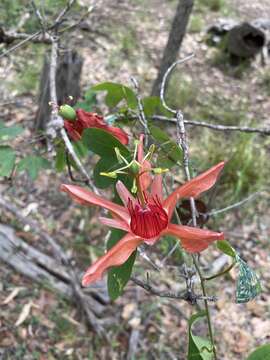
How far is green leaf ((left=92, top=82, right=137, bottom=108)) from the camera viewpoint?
1.23 metres

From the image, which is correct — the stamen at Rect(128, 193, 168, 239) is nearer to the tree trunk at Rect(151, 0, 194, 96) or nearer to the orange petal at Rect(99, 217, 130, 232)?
the orange petal at Rect(99, 217, 130, 232)

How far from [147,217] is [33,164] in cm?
83

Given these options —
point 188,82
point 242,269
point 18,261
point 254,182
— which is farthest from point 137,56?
point 242,269

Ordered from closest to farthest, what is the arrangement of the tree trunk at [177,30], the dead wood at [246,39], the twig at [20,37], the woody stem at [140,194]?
1. the woody stem at [140,194]
2. the twig at [20,37]
3. the tree trunk at [177,30]
4. the dead wood at [246,39]

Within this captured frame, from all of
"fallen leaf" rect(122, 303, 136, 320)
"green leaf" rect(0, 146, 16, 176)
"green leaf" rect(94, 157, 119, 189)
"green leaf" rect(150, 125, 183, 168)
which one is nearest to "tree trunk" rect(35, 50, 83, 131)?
"fallen leaf" rect(122, 303, 136, 320)

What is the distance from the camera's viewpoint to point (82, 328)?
82.8 inches

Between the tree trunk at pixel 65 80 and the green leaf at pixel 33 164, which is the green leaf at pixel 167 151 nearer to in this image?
the green leaf at pixel 33 164

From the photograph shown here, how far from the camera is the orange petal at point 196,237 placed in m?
0.67

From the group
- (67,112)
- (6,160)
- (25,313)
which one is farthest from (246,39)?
(67,112)

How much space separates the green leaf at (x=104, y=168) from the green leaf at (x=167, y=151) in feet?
0.42

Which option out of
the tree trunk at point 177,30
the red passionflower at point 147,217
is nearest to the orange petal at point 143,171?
the red passionflower at point 147,217

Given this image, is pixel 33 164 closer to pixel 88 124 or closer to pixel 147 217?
pixel 88 124

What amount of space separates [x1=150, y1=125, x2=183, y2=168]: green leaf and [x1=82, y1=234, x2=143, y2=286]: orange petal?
0.93 feet

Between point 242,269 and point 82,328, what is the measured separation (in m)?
1.43
